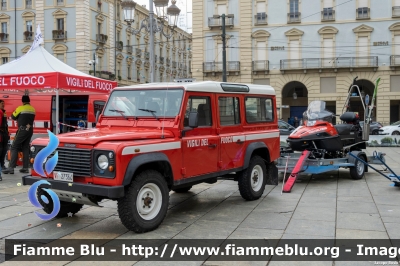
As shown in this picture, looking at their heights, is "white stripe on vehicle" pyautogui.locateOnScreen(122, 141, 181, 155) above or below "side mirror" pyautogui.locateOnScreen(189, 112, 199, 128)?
below

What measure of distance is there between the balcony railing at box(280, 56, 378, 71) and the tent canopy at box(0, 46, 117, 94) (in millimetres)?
28972

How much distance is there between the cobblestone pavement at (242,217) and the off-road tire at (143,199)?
0.15 metres

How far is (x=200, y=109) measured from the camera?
6.87 meters

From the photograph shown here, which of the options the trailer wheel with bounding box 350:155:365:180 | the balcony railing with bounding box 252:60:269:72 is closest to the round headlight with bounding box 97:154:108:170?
the trailer wheel with bounding box 350:155:365:180

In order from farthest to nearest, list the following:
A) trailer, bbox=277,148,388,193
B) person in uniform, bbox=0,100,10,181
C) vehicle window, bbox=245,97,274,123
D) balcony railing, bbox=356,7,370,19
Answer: balcony railing, bbox=356,7,370,19 < person in uniform, bbox=0,100,10,181 < trailer, bbox=277,148,388,193 < vehicle window, bbox=245,97,274,123

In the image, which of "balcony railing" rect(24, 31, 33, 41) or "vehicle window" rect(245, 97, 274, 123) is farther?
"balcony railing" rect(24, 31, 33, 41)

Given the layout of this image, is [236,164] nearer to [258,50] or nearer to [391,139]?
[391,139]

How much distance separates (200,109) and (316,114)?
196 inches

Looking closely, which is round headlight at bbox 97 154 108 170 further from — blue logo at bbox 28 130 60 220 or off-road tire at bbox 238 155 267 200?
off-road tire at bbox 238 155 267 200

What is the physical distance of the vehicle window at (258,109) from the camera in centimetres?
802

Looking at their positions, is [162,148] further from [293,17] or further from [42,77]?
[293,17]

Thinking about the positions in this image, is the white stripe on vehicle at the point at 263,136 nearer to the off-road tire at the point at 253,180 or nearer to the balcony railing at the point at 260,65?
the off-road tire at the point at 253,180

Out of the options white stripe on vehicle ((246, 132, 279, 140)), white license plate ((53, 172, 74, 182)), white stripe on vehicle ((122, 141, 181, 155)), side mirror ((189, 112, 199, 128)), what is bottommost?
white license plate ((53, 172, 74, 182))

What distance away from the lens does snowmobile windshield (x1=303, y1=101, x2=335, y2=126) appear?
10.8m
